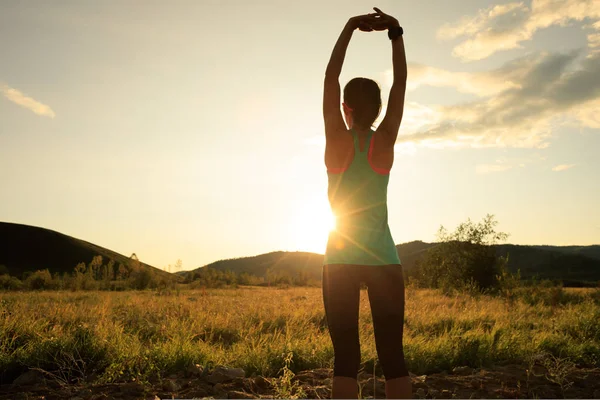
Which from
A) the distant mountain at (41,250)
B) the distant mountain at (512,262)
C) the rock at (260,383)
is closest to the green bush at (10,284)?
the rock at (260,383)

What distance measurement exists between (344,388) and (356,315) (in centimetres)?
36

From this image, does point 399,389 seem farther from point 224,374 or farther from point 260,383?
point 224,374

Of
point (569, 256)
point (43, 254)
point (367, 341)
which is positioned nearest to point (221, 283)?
point (367, 341)

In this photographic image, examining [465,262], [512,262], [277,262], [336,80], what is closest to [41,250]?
[277,262]

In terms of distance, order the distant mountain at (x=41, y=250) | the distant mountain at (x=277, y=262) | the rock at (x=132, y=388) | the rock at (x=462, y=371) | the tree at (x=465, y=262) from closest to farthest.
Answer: the rock at (x=132, y=388) < the rock at (x=462, y=371) < the tree at (x=465, y=262) < the distant mountain at (x=41, y=250) < the distant mountain at (x=277, y=262)

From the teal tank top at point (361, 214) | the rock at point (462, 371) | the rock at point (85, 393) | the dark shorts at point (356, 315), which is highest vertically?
the teal tank top at point (361, 214)

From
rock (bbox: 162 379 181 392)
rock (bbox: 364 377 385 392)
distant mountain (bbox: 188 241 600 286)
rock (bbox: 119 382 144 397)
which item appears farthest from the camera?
distant mountain (bbox: 188 241 600 286)

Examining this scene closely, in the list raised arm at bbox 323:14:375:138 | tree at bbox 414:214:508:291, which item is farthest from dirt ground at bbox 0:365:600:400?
tree at bbox 414:214:508:291

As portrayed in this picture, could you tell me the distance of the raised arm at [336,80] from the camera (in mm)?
2613

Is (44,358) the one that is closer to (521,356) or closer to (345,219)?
(345,219)

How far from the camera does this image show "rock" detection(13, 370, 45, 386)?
212 inches

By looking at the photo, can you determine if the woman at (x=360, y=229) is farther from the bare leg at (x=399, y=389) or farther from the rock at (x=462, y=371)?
the rock at (x=462, y=371)

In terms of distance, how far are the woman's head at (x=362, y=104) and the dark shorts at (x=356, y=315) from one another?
2.63 feet

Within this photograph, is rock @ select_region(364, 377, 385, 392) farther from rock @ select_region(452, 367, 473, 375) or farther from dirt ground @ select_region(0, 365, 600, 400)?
rock @ select_region(452, 367, 473, 375)
